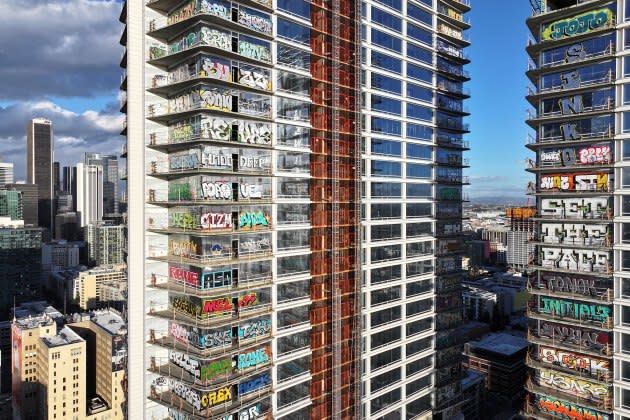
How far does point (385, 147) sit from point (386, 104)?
5613mm

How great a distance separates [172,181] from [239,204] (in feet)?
24.0

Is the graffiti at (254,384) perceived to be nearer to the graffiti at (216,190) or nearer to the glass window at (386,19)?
the graffiti at (216,190)

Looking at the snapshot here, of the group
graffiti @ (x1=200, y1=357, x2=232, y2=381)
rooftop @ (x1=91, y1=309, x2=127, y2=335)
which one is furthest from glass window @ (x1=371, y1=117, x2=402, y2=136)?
rooftop @ (x1=91, y1=309, x2=127, y2=335)

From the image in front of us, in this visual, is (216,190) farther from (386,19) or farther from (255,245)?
(386,19)


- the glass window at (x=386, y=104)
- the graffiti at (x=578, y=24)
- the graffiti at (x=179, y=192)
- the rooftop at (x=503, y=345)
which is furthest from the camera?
the rooftop at (x=503, y=345)

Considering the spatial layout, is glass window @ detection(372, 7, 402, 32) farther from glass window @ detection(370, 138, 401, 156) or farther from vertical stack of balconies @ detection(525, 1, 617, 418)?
vertical stack of balconies @ detection(525, 1, 617, 418)

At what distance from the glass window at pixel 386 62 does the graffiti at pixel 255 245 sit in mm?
27359

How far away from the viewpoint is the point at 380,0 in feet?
178

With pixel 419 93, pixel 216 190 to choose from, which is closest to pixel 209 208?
pixel 216 190

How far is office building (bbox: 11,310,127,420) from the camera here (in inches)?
4321

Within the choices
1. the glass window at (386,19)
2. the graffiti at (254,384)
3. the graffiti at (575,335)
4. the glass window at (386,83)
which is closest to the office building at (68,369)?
the graffiti at (254,384)

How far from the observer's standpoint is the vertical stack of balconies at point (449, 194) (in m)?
63.7

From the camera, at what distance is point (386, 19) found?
181 ft

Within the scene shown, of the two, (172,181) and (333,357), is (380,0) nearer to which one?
(172,181)
